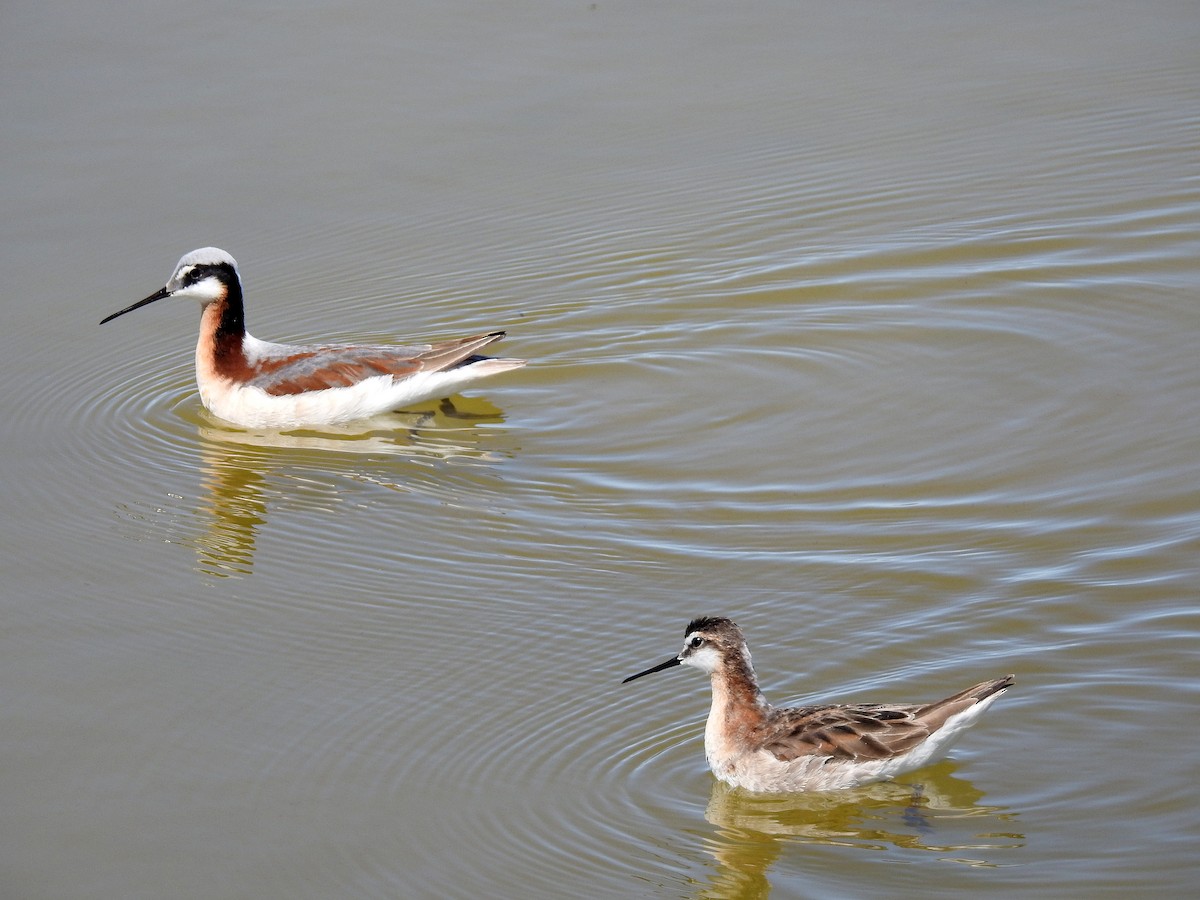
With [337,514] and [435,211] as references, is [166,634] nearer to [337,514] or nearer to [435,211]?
[337,514]

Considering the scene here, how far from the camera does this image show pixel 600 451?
1168 cm

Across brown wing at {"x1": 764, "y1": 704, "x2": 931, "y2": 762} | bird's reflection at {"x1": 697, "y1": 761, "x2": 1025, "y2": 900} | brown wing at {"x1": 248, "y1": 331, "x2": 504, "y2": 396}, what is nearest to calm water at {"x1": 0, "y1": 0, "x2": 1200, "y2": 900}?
bird's reflection at {"x1": 697, "y1": 761, "x2": 1025, "y2": 900}

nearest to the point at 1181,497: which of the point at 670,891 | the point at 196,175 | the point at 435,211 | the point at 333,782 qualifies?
the point at 670,891

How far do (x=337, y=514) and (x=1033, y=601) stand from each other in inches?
179

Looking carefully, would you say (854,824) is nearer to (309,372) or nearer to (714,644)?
(714,644)

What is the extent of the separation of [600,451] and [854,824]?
14.3 feet

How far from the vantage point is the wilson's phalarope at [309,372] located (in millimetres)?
12602

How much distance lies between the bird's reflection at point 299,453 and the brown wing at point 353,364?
40 centimetres

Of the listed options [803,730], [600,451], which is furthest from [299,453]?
[803,730]

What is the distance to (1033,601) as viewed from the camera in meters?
9.20

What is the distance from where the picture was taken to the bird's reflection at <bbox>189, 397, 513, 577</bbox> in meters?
10.9

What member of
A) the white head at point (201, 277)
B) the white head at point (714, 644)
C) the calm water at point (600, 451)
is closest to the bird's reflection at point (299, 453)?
the calm water at point (600, 451)

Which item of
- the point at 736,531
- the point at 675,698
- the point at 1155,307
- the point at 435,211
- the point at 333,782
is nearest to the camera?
the point at 333,782

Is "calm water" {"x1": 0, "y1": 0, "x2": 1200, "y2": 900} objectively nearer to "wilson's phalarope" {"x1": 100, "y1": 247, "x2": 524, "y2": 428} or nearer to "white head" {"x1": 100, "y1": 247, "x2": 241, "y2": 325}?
"wilson's phalarope" {"x1": 100, "y1": 247, "x2": 524, "y2": 428}
